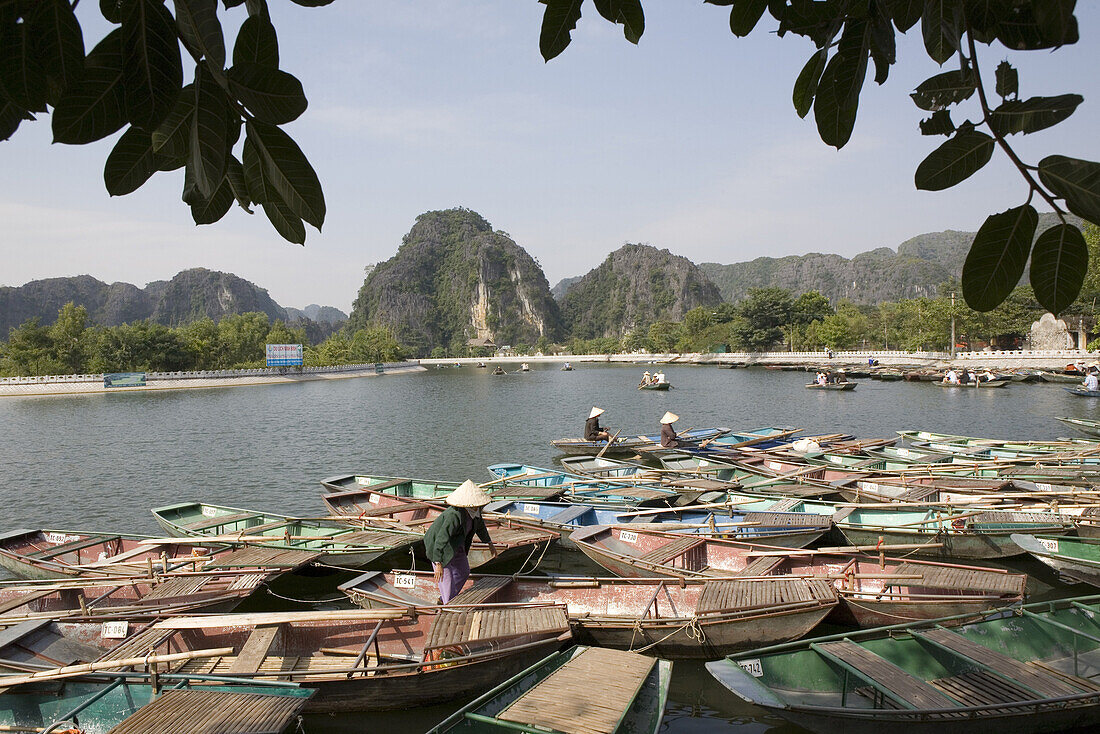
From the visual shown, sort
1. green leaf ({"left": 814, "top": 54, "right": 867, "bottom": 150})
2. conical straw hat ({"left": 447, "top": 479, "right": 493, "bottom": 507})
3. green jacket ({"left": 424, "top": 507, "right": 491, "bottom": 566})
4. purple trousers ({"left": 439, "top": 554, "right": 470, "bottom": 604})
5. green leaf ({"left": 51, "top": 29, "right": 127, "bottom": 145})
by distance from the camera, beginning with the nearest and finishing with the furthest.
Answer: green leaf ({"left": 51, "top": 29, "right": 127, "bottom": 145})
green leaf ({"left": 814, "top": 54, "right": 867, "bottom": 150})
green jacket ({"left": 424, "top": 507, "right": 491, "bottom": 566})
conical straw hat ({"left": 447, "top": 479, "right": 493, "bottom": 507})
purple trousers ({"left": 439, "top": 554, "right": 470, "bottom": 604})

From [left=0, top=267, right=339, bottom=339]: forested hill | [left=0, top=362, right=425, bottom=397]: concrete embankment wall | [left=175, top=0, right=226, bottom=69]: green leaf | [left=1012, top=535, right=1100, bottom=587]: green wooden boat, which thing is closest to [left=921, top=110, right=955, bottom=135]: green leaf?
[left=175, top=0, right=226, bottom=69]: green leaf

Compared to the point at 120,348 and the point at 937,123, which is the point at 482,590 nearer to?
the point at 937,123

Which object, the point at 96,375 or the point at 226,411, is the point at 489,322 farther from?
the point at 226,411

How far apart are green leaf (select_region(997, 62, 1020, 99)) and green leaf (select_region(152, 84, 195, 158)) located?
1.34m

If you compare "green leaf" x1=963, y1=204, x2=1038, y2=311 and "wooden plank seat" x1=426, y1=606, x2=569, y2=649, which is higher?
"green leaf" x1=963, y1=204, x2=1038, y2=311

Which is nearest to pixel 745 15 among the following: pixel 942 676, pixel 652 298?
pixel 942 676

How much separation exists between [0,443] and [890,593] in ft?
114

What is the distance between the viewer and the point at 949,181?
1.21 metres

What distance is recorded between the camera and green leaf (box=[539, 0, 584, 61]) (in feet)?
5.17

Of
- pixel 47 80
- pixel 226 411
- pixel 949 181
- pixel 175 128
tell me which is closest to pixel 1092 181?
pixel 949 181

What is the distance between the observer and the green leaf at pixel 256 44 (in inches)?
41.0

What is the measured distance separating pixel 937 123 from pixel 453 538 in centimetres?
680

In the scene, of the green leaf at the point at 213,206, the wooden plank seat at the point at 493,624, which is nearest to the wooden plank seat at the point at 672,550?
the wooden plank seat at the point at 493,624

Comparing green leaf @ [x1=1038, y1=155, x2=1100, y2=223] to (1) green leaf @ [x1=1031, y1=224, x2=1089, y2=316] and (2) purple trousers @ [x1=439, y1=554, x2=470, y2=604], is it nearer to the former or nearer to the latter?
(1) green leaf @ [x1=1031, y1=224, x2=1089, y2=316]
